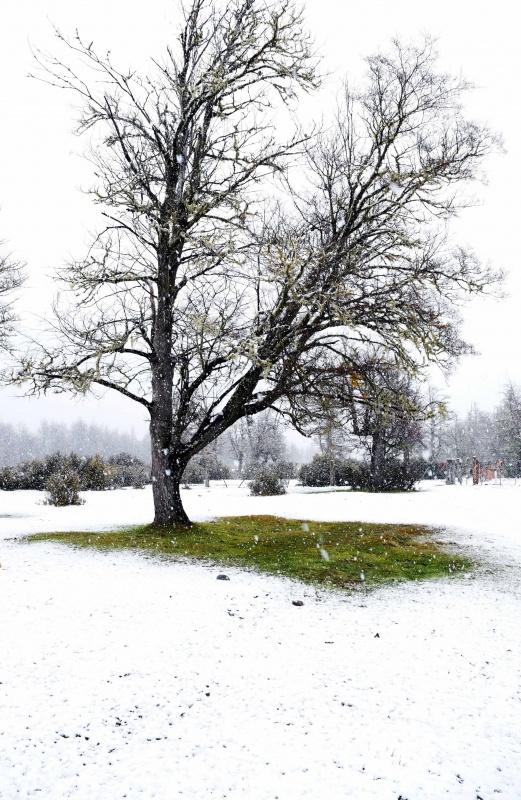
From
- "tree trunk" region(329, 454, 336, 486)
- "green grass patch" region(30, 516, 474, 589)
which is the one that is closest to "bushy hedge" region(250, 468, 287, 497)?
"tree trunk" region(329, 454, 336, 486)

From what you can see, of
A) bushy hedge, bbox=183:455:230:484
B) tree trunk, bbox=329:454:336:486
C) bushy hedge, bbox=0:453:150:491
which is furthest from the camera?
bushy hedge, bbox=183:455:230:484

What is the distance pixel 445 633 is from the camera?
5.50 meters

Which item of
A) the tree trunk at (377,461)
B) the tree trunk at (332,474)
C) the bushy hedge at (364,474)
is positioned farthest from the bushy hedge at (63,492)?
the tree trunk at (332,474)

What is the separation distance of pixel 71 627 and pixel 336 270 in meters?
7.61

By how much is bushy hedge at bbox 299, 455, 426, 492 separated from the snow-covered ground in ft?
56.4

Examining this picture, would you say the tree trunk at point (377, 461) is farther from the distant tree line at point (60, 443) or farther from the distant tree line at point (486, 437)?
the distant tree line at point (60, 443)

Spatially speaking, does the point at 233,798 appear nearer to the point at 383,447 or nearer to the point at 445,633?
the point at 445,633

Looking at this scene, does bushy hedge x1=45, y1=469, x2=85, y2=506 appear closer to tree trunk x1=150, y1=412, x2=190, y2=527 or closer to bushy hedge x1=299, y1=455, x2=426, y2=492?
tree trunk x1=150, y1=412, x2=190, y2=527

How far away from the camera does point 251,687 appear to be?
4.27m

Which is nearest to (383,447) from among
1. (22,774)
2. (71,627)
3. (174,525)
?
(174,525)

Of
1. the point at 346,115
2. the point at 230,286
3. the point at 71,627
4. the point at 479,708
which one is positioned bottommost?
the point at 479,708

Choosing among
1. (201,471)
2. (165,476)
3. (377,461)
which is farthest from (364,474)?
(165,476)

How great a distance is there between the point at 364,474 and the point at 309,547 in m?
18.9

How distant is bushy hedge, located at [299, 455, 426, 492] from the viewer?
1019 inches
